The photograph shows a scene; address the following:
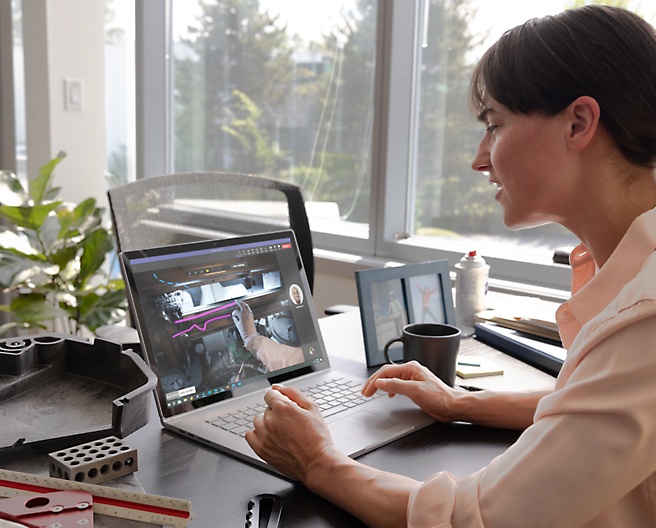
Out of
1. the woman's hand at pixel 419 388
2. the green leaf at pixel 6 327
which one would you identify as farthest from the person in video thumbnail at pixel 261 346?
the green leaf at pixel 6 327

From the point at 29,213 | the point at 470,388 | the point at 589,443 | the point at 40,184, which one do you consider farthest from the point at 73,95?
the point at 589,443

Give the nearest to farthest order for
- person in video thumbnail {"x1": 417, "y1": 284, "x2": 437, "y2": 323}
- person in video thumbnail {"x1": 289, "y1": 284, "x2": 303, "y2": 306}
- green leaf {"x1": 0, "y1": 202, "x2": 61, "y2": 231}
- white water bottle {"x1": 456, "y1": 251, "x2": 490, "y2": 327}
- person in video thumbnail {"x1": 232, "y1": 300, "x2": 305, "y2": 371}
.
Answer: person in video thumbnail {"x1": 232, "y1": 300, "x2": 305, "y2": 371}
person in video thumbnail {"x1": 289, "y1": 284, "x2": 303, "y2": 306}
person in video thumbnail {"x1": 417, "y1": 284, "x2": 437, "y2": 323}
white water bottle {"x1": 456, "y1": 251, "x2": 490, "y2": 327}
green leaf {"x1": 0, "y1": 202, "x2": 61, "y2": 231}

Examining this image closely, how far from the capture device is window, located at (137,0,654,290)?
2.66m

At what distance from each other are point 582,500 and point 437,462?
0.32m

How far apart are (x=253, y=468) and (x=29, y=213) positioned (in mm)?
2325

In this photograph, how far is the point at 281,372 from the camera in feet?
4.25

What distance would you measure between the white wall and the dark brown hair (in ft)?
10.1

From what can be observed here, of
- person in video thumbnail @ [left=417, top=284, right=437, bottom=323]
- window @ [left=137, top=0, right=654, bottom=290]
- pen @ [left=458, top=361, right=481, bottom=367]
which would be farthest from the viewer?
window @ [left=137, top=0, right=654, bottom=290]

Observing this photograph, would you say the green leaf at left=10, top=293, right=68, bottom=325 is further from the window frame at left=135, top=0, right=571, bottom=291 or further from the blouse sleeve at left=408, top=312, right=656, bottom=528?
the blouse sleeve at left=408, top=312, right=656, bottom=528

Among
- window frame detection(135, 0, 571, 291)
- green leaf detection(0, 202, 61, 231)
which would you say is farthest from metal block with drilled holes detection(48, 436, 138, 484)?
green leaf detection(0, 202, 61, 231)

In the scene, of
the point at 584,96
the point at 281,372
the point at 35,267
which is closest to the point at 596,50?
the point at 584,96

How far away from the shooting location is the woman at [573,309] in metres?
0.73

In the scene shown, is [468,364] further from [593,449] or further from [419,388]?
[593,449]

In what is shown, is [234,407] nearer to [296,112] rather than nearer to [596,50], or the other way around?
[596,50]
